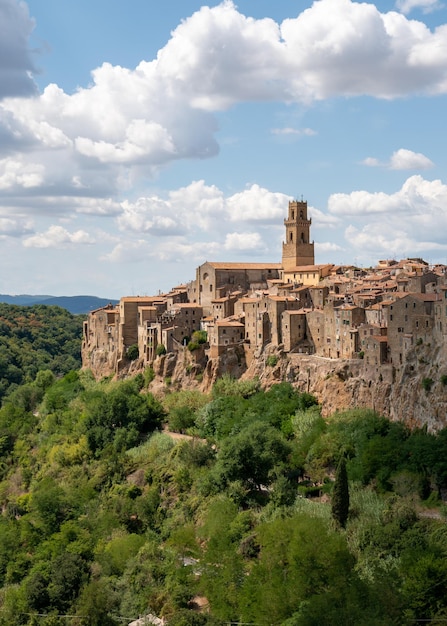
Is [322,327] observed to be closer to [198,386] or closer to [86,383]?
[198,386]

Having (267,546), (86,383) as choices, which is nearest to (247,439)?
(267,546)

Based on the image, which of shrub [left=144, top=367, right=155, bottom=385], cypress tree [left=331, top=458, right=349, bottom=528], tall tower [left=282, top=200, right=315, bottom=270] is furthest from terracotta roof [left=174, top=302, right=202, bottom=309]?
cypress tree [left=331, top=458, right=349, bottom=528]

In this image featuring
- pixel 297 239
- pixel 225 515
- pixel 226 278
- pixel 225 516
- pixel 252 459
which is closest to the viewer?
pixel 225 516

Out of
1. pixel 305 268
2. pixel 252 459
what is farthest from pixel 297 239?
pixel 252 459

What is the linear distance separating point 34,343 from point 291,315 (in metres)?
79.6

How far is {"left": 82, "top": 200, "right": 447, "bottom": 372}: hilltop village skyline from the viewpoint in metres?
58.9

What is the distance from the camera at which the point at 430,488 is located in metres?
52.4

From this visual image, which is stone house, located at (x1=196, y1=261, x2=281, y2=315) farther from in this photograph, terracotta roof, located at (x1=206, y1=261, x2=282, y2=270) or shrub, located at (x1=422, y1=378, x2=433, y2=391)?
shrub, located at (x1=422, y1=378, x2=433, y2=391)

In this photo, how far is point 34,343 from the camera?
139 metres

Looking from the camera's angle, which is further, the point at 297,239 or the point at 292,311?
the point at 297,239

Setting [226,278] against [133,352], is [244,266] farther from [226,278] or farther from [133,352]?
[133,352]

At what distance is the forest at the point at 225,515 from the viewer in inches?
1740

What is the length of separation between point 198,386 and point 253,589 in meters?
28.6

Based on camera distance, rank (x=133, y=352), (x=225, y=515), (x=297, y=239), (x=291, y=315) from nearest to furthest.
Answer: (x=225, y=515)
(x=291, y=315)
(x=133, y=352)
(x=297, y=239)
